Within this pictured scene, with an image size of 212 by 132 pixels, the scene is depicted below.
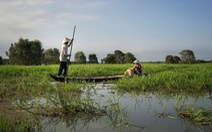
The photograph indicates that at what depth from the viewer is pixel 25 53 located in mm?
60344

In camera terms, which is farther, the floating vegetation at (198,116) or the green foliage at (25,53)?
the green foliage at (25,53)

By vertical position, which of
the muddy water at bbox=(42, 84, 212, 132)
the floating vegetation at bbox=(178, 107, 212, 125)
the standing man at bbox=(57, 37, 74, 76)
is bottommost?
the muddy water at bbox=(42, 84, 212, 132)

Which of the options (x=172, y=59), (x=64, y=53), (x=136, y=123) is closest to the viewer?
(x=136, y=123)

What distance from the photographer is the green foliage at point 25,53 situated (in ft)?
196

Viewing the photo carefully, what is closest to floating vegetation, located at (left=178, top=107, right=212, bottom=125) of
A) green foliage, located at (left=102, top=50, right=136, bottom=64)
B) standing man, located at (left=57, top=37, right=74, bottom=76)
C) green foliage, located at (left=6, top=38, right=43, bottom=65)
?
standing man, located at (left=57, top=37, right=74, bottom=76)

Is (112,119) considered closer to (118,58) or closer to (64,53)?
(64,53)

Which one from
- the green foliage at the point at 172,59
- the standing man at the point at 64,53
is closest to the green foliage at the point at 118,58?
the green foliage at the point at 172,59

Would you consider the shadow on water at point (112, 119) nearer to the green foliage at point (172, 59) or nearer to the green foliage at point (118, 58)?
the green foliage at point (172, 59)

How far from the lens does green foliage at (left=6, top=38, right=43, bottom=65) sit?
5966 centimetres

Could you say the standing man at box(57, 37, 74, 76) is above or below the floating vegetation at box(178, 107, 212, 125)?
above

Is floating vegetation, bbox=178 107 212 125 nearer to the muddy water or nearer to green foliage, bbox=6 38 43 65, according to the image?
the muddy water

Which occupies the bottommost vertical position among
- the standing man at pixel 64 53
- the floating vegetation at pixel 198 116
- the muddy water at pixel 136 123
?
the muddy water at pixel 136 123

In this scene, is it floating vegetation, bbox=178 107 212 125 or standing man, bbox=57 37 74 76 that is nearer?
floating vegetation, bbox=178 107 212 125

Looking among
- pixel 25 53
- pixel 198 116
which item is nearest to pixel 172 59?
pixel 25 53
